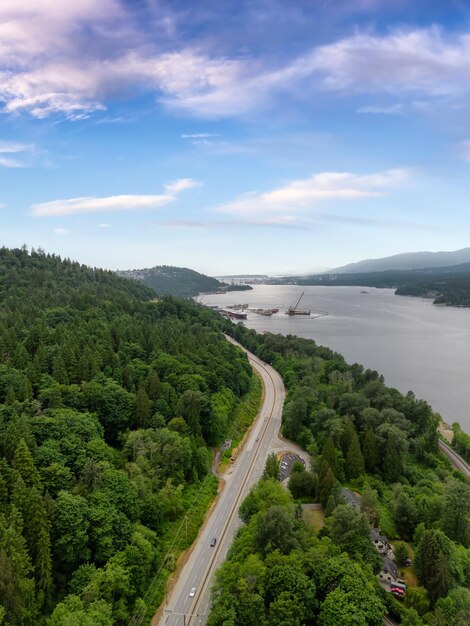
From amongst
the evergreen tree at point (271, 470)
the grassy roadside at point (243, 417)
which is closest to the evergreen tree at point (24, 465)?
the evergreen tree at point (271, 470)

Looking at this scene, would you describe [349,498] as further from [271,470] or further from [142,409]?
[142,409]

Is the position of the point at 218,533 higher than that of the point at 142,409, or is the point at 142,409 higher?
the point at 142,409

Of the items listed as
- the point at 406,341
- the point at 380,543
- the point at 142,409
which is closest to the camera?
the point at 380,543

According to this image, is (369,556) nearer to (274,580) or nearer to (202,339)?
(274,580)

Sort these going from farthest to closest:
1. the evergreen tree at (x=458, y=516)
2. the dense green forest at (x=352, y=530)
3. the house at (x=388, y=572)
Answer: the evergreen tree at (x=458, y=516) < the house at (x=388, y=572) < the dense green forest at (x=352, y=530)

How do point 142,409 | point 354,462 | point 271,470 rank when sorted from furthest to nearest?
point 354,462 < point 142,409 < point 271,470

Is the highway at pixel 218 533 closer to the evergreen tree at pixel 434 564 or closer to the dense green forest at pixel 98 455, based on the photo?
the dense green forest at pixel 98 455

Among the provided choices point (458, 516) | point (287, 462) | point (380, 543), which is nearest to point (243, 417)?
point (287, 462)

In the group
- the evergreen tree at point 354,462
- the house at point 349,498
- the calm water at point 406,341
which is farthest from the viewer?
the calm water at point 406,341
